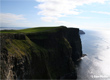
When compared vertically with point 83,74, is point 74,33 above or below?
above

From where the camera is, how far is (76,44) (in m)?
115

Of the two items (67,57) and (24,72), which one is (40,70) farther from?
(67,57)

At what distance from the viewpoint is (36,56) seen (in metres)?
59.1

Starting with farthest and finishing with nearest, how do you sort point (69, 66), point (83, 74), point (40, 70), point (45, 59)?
point (83, 74)
point (69, 66)
point (45, 59)
point (40, 70)

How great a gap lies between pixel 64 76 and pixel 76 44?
50.5m

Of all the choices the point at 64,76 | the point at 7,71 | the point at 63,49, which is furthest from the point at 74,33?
the point at 7,71

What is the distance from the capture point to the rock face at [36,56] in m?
41.5

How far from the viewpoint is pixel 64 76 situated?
71.1m

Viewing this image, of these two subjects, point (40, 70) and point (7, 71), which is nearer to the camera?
point (7, 71)

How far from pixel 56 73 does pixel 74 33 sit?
57729 millimetres

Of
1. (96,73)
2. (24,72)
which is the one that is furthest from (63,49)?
(24,72)

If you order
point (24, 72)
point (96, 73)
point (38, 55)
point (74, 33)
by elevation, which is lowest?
point (96, 73)

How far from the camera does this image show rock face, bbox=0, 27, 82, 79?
136ft

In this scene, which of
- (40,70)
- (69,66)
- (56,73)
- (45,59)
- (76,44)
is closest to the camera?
(40,70)
